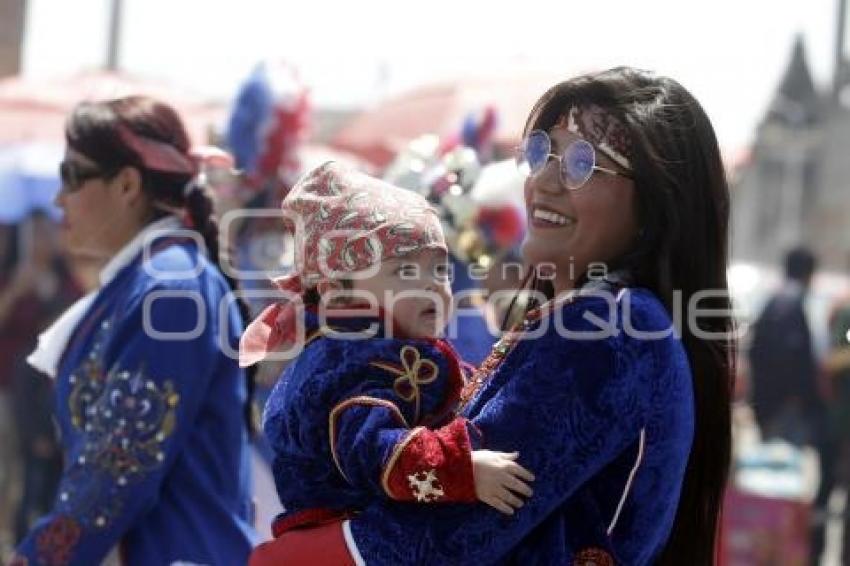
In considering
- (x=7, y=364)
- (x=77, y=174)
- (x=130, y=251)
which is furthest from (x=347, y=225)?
(x=7, y=364)

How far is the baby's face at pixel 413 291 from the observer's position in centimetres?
254

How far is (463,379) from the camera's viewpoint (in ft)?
8.20

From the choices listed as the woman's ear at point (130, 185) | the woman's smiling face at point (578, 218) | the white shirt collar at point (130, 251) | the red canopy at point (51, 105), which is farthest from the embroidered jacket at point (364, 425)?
the red canopy at point (51, 105)

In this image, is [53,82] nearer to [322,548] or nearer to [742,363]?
[742,363]

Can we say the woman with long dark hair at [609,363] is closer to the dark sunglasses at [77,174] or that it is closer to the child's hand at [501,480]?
the child's hand at [501,480]

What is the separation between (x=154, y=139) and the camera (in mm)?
3602

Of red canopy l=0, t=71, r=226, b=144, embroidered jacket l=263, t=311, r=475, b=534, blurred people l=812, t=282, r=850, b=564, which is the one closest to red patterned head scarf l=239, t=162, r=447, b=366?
embroidered jacket l=263, t=311, r=475, b=534

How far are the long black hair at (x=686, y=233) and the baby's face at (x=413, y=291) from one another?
0.28 meters

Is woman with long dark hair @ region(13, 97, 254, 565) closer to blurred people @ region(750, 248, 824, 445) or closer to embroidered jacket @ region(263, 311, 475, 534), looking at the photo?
embroidered jacket @ region(263, 311, 475, 534)

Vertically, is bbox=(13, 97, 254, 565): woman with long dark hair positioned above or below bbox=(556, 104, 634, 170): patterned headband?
below

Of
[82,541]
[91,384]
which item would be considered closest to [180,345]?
[91,384]

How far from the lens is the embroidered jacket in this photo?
227cm

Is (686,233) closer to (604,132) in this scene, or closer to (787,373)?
(604,132)

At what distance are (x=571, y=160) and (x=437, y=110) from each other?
8.96 m
